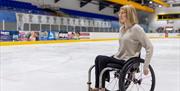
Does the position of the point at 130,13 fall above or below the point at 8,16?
below

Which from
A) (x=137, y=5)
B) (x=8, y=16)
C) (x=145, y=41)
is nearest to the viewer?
(x=145, y=41)

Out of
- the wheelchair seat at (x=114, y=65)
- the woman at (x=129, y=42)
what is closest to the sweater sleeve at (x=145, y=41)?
the woman at (x=129, y=42)

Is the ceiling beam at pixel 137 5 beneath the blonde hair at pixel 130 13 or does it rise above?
above

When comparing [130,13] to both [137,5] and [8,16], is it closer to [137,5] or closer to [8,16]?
[8,16]

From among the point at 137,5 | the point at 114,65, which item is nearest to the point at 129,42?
the point at 114,65

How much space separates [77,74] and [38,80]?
34.1 inches

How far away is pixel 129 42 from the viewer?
2.91m

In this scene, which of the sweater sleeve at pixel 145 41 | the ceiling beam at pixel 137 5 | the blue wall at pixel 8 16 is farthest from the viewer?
the ceiling beam at pixel 137 5

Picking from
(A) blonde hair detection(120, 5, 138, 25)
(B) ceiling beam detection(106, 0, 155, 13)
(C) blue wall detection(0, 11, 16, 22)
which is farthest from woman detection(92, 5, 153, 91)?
(B) ceiling beam detection(106, 0, 155, 13)

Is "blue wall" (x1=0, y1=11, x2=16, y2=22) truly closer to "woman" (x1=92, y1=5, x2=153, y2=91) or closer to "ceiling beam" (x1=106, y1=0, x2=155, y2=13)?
"woman" (x1=92, y1=5, x2=153, y2=91)

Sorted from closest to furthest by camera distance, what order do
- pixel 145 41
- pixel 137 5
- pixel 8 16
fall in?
pixel 145 41 < pixel 8 16 < pixel 137 5

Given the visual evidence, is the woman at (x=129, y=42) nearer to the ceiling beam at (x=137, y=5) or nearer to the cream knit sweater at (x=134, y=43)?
the cream knit sweater at (x=134, y=43)

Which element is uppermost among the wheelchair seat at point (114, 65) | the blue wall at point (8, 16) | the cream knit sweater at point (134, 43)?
the blue wall at point (8, 16)

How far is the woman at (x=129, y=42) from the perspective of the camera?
2879mm
